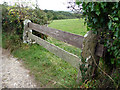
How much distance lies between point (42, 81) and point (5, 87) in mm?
1003

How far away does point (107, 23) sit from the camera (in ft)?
6.87

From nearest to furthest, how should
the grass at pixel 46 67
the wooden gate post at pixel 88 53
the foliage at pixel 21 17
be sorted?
the wooden gate post at pixel 88 53 < the grass at pixel 46 67 < the foliage at pixel 21 17

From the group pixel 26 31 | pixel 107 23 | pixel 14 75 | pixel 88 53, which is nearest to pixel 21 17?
pixel 26 31

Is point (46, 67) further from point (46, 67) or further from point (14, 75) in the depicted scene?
point (14, 75)

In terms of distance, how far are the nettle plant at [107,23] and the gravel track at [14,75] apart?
217cm

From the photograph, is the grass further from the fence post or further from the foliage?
the foliage

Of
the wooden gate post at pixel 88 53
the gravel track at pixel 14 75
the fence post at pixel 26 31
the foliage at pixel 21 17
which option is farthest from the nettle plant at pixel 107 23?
the foliage at pixel 21 17

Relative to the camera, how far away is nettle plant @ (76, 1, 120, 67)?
1.88 meters

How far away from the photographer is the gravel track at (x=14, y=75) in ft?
10.7

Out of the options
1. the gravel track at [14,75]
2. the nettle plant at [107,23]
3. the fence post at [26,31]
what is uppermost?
the nettle plant at [107,23]

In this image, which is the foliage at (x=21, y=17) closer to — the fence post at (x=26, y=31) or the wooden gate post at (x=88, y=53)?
the fence post at (x=26, y=31)

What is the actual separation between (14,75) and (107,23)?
10.5 feet

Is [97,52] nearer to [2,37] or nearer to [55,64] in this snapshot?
[55,64]

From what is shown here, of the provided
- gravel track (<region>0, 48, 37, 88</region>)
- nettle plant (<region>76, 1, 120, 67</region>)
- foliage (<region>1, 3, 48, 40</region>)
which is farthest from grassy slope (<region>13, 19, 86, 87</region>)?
foliage (<region>1, 3, 48, 40</region>)
